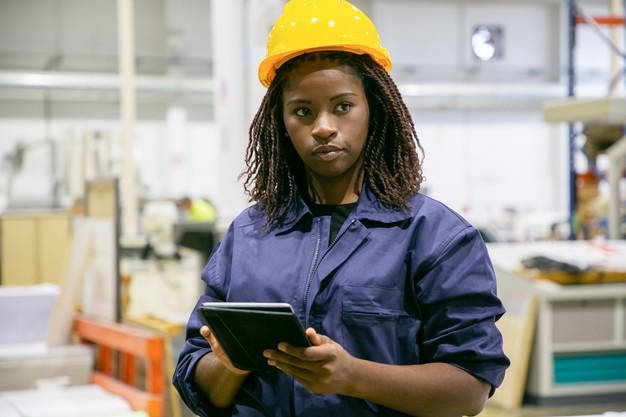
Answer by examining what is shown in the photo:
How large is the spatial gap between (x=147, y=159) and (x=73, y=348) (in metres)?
11.6

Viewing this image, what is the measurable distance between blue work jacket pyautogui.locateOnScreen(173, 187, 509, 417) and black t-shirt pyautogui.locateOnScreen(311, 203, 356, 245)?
0.07 feet

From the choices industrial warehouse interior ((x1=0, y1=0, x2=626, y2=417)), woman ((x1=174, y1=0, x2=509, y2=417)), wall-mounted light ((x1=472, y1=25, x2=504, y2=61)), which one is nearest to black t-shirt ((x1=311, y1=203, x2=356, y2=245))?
woman ((x1=174, y1=0, x2=509, y2=417))

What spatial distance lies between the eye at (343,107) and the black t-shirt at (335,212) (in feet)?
0.51

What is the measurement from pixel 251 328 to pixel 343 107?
385 mm

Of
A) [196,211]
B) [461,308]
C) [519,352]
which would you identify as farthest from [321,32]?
[196,211]

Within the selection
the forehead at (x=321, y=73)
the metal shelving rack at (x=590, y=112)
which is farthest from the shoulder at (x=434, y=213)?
the metal shelving rack at (x=590, y=112)

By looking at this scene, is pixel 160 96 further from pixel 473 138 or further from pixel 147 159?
pixel 473 138

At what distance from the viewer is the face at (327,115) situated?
1.26m

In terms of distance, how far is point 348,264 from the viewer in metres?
1.23

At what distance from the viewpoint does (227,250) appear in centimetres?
137

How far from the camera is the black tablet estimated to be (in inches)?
41.8

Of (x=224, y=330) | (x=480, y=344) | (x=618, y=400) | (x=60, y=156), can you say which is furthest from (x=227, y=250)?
(x=60, y=156)

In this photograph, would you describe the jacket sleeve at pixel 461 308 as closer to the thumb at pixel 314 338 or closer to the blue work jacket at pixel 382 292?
the blue work jacket at pixel 382 292

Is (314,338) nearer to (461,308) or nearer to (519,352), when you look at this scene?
(461,308)
